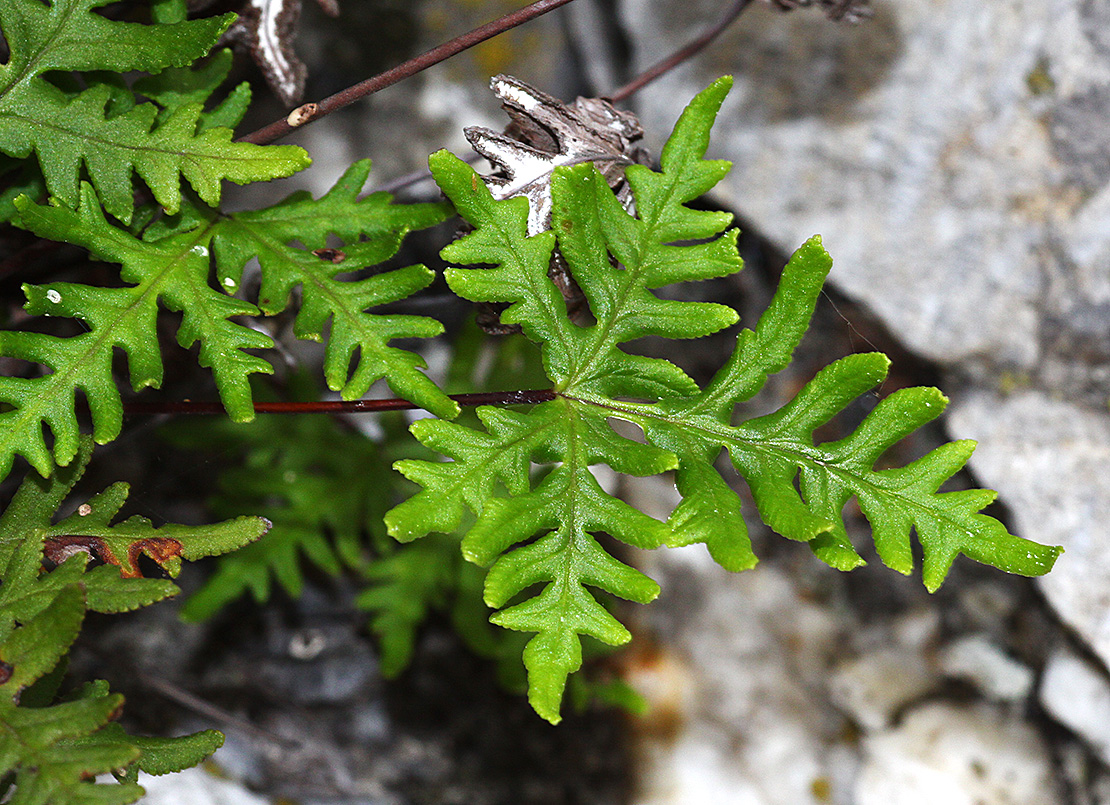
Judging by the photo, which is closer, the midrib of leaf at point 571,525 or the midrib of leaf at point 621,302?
the midrib of leaf at point 571,525

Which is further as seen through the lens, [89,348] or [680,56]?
[680,56]

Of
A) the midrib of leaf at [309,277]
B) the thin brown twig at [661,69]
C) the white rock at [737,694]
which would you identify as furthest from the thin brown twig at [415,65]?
the white rock at [737,694]

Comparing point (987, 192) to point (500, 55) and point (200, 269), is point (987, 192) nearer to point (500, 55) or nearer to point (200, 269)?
point (500, 55)

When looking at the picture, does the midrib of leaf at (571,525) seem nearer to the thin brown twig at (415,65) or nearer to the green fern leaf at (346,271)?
the green fern leaf at (346,271)

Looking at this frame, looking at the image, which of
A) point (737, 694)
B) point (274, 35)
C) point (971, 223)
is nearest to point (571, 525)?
point (274, 35)

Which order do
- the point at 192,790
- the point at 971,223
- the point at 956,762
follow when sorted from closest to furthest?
the point at 192,790 → the point at 971,223 → the point at 956,762

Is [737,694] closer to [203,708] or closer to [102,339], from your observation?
[203,708]
